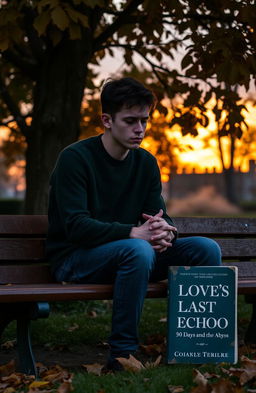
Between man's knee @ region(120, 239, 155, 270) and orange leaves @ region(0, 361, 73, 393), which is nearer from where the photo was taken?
orange leaves @ region(0, 361, 73, 393)

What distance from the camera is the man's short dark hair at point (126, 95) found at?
413 cm

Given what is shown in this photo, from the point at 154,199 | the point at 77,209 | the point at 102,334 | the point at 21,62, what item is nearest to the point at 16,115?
the point at 21,62

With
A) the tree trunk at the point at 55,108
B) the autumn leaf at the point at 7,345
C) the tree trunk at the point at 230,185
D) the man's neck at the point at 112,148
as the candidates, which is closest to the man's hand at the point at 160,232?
the man's neck at the point at 112,148

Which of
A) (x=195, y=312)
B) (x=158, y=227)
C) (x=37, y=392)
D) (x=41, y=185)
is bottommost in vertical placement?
(x=37, y=392)

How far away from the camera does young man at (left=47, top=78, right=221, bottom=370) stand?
3.91m

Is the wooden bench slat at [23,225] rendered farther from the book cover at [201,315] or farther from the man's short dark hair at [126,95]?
the book cover at [201,315]

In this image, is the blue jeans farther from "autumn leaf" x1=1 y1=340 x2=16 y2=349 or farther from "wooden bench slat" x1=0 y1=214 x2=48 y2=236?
"autumn leaf" x1=1 y1=340 x2=16 y2=349

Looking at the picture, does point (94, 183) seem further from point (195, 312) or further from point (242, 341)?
point (242, 341)

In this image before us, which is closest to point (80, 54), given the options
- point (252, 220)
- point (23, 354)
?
point (252, 220)

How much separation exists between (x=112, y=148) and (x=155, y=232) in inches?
22.0

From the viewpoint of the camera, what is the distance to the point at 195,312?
403 cm

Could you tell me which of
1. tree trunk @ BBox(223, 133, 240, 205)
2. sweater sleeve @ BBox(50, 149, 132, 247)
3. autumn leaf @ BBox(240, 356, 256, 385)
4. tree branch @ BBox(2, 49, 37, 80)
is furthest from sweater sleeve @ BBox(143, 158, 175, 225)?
tree trunk @ BBox(223, 133, 240, 205)

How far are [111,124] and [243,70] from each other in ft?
5.17

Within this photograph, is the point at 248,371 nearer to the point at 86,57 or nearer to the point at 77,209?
the point at 77,209
